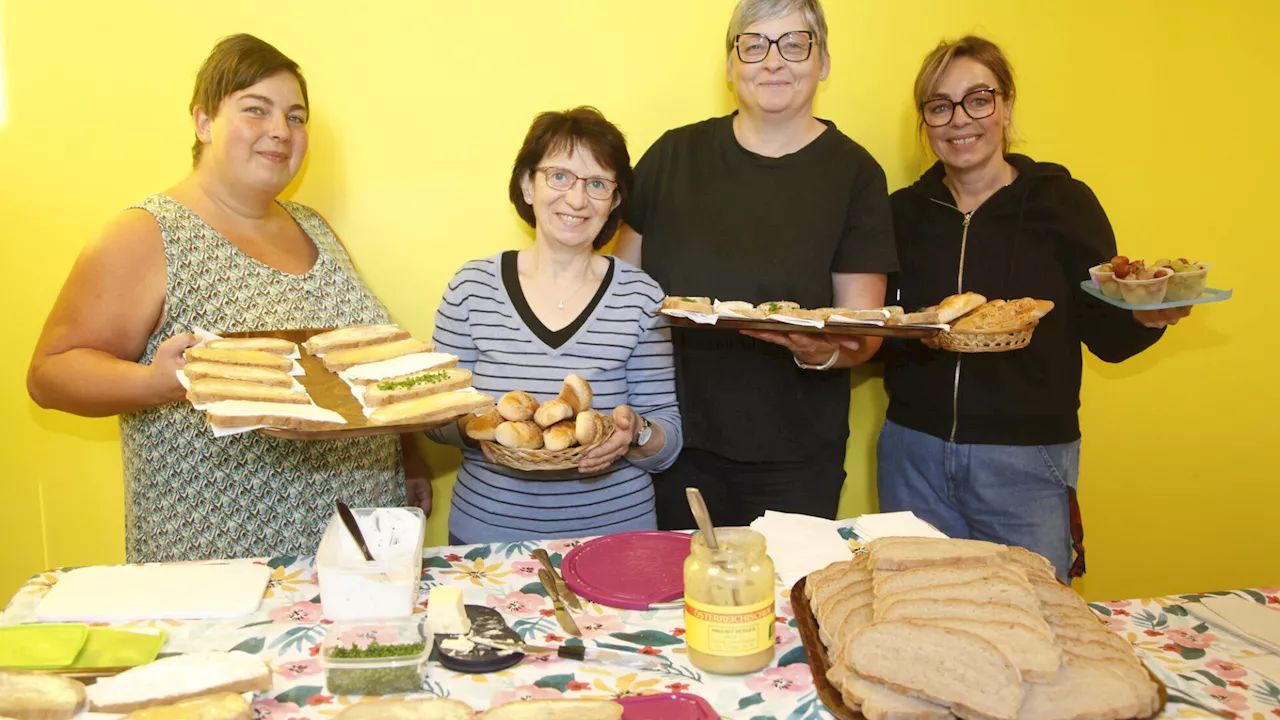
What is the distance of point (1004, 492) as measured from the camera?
2871 mm

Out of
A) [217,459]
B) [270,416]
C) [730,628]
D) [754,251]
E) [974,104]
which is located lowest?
[730,628]

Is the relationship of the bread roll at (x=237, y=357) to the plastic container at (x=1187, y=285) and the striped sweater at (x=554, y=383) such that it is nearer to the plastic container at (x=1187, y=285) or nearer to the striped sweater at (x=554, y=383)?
the striped sweater at (x=554, y=383)

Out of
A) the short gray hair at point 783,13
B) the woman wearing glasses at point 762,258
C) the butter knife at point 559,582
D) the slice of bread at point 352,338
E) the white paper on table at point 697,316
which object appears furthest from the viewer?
the woman wearing glasses at point 762,258

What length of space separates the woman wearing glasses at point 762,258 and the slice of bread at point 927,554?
3.26 ft

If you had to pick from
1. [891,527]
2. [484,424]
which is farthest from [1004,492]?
[484,424]

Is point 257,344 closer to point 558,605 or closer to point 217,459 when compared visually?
point 217,459

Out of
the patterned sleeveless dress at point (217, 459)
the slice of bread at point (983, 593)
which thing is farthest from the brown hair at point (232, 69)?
the slice of bread at point (983, 593)

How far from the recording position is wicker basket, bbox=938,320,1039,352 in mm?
2426

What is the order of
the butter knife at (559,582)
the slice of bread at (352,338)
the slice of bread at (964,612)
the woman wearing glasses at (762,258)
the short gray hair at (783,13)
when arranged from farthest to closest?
the woman wearing glasses at (762,258) → the short gray hair at (783,13) → the slice of bread at (352,338) → the butter knife at (559,582) → the slice of bread at (964,612)

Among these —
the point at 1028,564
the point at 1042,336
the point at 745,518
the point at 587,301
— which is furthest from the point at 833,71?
the point at 1028,564

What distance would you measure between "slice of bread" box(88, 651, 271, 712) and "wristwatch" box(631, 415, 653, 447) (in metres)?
1.13

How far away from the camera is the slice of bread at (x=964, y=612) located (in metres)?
1.47

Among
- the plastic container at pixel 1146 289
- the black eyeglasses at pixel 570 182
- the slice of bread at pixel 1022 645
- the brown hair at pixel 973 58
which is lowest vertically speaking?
the slice of bread at pixel 1022 645

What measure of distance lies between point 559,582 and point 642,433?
62 cm
